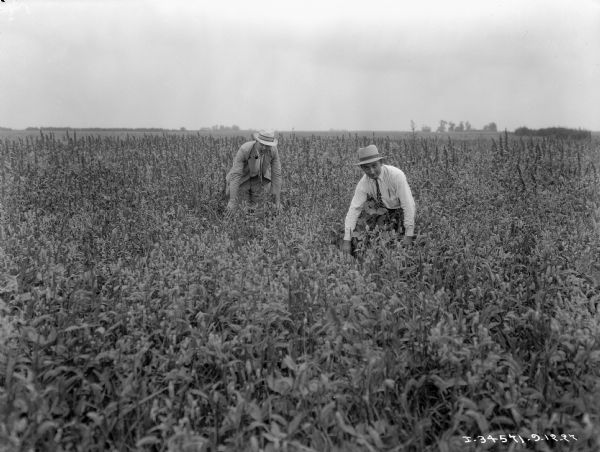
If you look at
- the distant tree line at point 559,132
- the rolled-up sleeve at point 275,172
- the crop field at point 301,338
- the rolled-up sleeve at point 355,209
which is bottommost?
the crop field at point 301,338

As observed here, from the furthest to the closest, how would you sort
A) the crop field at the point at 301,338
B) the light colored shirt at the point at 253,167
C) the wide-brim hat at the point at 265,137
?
the light colored shirt at the point at 253,167, the wide-brim hat at the point at 265,137, the crop field at the point at 301,338

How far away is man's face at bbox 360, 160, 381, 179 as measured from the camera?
17.0 feet

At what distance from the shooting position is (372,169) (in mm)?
5223

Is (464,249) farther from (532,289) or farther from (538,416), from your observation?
(538,416)

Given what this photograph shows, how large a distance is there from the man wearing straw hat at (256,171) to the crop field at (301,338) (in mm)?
925

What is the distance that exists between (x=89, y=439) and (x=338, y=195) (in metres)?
5.23

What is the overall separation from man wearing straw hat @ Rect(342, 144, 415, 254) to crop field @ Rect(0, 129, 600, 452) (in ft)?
0.91

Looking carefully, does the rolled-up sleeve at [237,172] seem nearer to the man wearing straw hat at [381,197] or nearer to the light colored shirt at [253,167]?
the light colored shirt at [253,167]

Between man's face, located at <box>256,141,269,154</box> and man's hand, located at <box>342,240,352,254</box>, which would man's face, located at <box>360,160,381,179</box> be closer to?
man's hand, located at <box>342,240,352,254</box>

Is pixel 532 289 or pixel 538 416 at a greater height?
pixel 532 289

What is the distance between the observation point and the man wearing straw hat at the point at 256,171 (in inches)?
254

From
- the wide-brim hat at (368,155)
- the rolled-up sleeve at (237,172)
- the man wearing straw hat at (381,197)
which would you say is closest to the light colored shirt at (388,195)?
the man wearing straw hat at (381,197)

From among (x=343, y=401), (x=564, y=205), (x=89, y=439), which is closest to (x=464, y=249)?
(x=343, y=401)

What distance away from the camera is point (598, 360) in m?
2.86
